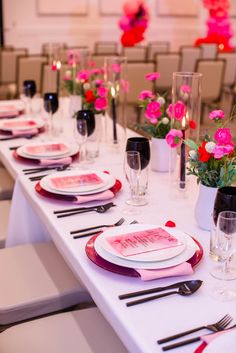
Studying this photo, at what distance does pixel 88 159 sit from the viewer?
2.19 meters

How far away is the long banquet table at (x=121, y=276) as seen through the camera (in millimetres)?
1025

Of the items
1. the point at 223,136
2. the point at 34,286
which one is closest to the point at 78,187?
the point at 34,286

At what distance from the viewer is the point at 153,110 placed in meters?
2.01

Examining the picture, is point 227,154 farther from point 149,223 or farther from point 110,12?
point 110,12

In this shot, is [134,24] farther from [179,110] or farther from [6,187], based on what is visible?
[179,110]

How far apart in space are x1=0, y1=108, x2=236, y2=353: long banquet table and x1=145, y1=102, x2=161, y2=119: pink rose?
246 millimetres

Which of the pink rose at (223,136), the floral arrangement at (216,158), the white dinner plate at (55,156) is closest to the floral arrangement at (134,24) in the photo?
the white dinner plate at (55,156)

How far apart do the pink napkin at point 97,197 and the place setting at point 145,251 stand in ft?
0.90

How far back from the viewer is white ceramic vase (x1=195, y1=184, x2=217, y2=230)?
57.3 inches

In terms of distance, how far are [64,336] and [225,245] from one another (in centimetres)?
53

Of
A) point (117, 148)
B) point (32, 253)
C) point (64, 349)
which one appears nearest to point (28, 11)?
point (117, 148)

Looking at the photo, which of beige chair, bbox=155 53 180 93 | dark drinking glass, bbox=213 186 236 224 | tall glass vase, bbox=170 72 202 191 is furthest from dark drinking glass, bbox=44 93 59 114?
beige chair, bbox=155 53 180 93

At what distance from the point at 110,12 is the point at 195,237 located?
9.46 meters

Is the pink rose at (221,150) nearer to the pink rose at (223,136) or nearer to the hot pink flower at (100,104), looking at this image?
the pink rose at (223,136)
